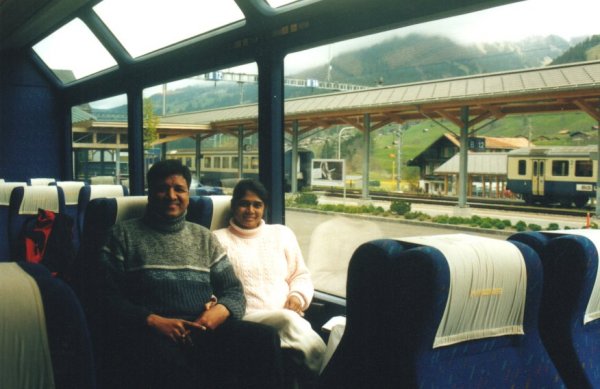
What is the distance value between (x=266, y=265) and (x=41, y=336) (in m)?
1.53

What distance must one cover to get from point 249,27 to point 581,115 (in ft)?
6.53

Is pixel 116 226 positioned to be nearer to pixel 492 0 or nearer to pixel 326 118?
pixel 326 118

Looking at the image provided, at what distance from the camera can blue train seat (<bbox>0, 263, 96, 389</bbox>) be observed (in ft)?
2.93

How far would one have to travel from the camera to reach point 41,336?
3.01 ft

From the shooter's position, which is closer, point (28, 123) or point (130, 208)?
point (130, 208)

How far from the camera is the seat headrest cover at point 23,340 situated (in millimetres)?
889

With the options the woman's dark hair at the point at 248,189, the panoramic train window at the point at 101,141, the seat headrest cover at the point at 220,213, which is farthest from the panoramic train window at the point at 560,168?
the panoramic train window at the point at 101,141

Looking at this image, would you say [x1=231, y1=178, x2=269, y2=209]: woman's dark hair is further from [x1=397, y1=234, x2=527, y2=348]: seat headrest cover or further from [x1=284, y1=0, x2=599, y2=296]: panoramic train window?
[x1=397, y1=234, x2=527, y2=348]: seat headrest cover

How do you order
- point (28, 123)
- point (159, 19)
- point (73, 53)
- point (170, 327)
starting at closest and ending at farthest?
point (170, 327)
point (159, 19)
point (73, 53)
point (28, 123)

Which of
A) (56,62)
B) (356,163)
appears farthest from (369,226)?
(56,62)

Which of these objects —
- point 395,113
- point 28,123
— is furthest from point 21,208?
point 28,123

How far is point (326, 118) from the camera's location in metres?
3.20

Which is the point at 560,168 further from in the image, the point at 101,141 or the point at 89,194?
the point at 101,141

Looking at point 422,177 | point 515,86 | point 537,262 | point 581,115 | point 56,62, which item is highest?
point 56,62
